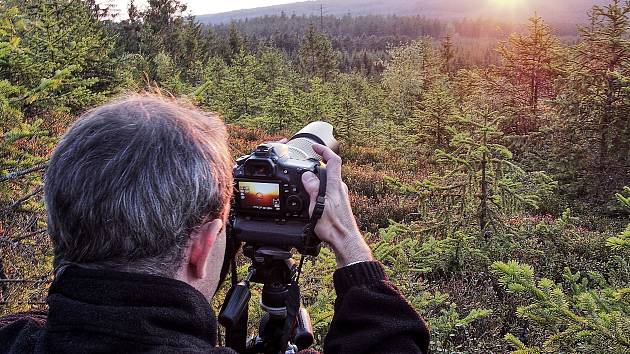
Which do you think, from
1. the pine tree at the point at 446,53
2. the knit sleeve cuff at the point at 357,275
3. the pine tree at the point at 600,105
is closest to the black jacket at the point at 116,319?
the knit sleeve cuff at the point at 357,275

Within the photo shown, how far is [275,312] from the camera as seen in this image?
1838mm

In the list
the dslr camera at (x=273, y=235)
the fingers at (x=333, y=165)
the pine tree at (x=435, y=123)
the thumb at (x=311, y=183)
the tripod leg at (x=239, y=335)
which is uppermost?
the fingers at (x=333, y=165)

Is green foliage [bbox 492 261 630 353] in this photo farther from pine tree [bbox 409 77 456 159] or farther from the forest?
pine tree [bbox 409 77 456 159]

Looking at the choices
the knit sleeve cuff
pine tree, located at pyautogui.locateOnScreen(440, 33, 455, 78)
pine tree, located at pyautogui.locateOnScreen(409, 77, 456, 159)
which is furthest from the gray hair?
pine tree, located at pyautogui.locateOnScreen(440, 33, 455, 78)

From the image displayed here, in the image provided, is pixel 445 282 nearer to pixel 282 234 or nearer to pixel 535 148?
pixel 282 234

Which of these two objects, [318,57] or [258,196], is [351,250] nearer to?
[258,196]

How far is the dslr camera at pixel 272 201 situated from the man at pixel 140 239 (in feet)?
1.50

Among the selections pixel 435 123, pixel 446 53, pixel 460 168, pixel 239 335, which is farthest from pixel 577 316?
pixel 446 53

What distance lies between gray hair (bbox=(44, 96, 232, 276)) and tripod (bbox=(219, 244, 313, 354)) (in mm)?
673

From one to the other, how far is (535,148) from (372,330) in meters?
13.2

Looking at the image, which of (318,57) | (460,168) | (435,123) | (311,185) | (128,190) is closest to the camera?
(128,190)

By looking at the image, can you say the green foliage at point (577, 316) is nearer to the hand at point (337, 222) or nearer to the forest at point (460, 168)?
the forest at point (460, 168)

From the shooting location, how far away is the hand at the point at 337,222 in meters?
1.50

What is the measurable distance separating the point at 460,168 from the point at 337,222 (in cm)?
419
